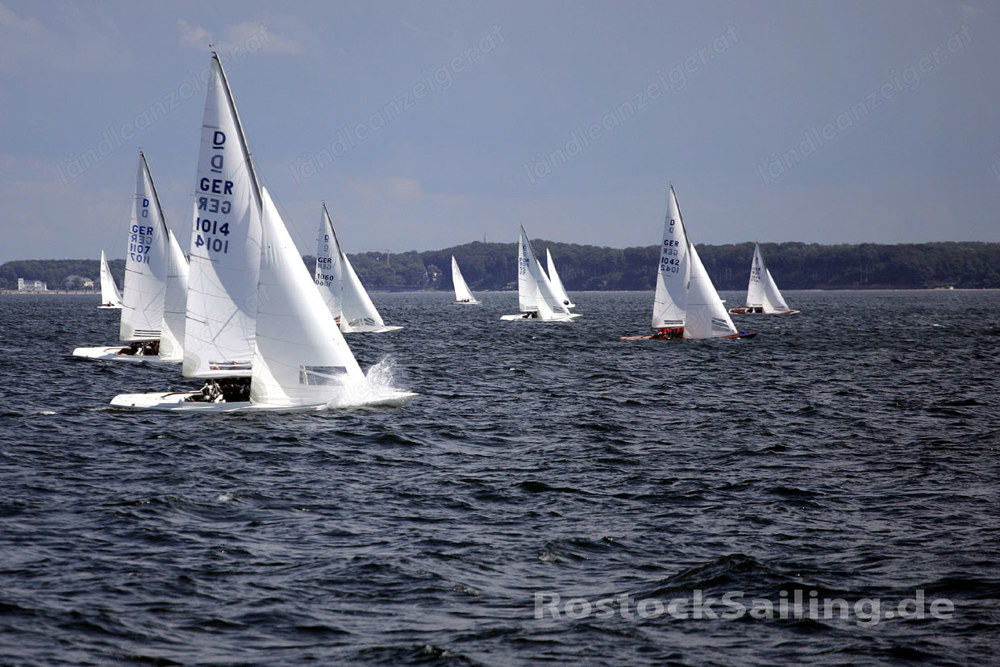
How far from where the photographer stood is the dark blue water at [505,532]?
10.4 meters

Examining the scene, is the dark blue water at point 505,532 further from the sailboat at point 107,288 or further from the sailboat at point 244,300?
the sailboat at point 107,288

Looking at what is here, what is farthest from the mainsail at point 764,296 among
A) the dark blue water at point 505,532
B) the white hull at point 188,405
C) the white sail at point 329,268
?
the white hull at point 188,405

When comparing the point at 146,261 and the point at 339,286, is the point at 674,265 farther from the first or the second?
the point at 146,261

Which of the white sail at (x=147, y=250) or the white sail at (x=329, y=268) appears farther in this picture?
the white sail at (x=329, y=268)

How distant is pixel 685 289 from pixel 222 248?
3413cm

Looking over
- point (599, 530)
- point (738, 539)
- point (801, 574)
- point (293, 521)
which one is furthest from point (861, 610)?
point (293, 521)

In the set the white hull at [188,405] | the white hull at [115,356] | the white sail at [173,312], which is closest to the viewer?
the white hull at [188,405]

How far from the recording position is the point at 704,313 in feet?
174

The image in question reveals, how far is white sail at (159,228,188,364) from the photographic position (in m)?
34.2

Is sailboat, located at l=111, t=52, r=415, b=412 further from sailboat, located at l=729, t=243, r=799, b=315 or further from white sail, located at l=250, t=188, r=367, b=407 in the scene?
sailboat, located at l=729, t=243, r=799, b=315

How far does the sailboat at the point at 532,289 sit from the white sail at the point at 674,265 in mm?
23957

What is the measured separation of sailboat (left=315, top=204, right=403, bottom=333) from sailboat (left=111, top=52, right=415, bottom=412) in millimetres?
34981

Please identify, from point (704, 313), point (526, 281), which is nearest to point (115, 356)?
point (704, 313)

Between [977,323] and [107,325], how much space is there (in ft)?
240
